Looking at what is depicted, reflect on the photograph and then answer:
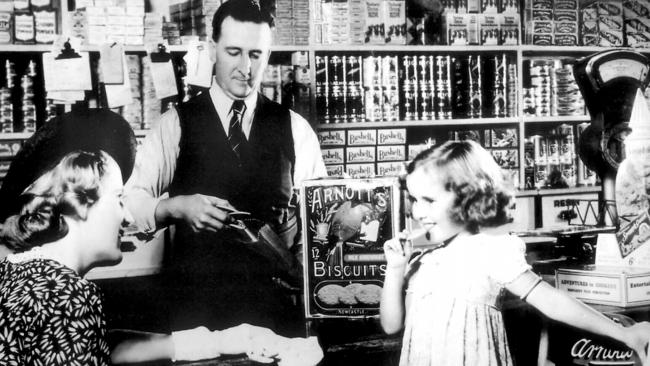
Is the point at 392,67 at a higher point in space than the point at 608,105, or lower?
higher

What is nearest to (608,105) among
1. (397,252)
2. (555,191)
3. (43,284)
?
(555,191)

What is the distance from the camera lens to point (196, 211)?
2.58 m

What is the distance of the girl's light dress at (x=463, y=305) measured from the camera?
2.20 meters

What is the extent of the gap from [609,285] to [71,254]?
1843 mm

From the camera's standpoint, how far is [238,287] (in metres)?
2.62

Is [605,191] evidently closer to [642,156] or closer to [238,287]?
[642,156]

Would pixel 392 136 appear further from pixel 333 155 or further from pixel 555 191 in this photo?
pixel 555 191

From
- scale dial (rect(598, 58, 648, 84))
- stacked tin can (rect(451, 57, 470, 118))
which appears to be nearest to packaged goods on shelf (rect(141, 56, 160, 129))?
stacked tin can (rect(451, 57, 470, 118))

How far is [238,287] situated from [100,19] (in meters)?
1.14

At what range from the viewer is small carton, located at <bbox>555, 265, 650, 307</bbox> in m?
2.43

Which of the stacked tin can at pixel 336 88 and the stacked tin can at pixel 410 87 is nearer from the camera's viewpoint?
the stacked tin can at pixel 336 88

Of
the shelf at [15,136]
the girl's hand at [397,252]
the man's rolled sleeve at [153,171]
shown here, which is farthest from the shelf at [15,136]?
the girl's hand at [397,252]

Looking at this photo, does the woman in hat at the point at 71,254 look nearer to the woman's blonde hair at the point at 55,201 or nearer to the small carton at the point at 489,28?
the woman's blonde hair at the point at 55,201

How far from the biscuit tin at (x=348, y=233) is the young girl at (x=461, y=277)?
0.36ft
